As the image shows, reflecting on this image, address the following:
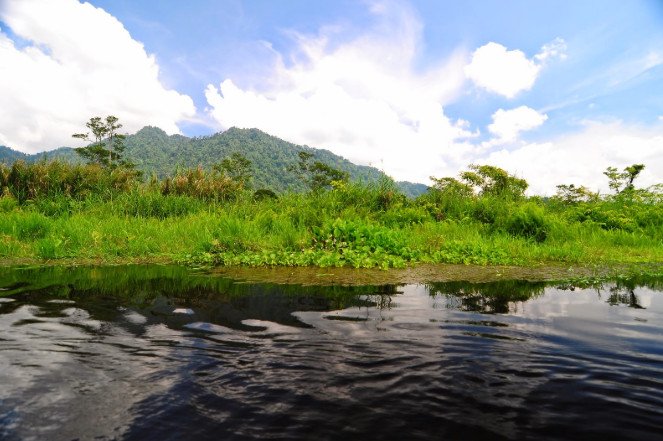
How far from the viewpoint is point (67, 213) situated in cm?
1173

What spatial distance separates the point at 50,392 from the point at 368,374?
6.74 ft

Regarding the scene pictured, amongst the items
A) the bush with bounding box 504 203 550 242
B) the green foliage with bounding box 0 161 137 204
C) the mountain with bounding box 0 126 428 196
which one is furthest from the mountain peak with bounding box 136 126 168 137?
the bush with bounding box 504 203 550 242

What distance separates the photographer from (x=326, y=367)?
2984mm

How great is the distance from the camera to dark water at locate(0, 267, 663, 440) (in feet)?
7.31

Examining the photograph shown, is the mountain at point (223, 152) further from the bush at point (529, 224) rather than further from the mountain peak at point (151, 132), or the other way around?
the bush at point (529, 224)

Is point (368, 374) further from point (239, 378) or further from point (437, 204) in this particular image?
point (437, 204)

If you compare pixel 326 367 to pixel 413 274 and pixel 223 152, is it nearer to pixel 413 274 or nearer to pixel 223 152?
pixel 413 274

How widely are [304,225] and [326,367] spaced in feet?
23.4

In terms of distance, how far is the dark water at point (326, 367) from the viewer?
7.31ft

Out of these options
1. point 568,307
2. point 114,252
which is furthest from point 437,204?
point 114,252

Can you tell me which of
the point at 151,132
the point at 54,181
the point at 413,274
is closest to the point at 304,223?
the point at 413,274

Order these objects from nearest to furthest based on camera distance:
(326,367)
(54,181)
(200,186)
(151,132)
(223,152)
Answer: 1. (326,367)
2. (54,181)
3. (200,186)
4. (223,152)
5. (151,132)

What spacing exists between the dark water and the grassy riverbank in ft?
9.68

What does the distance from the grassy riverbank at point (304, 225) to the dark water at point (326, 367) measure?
2.95m
